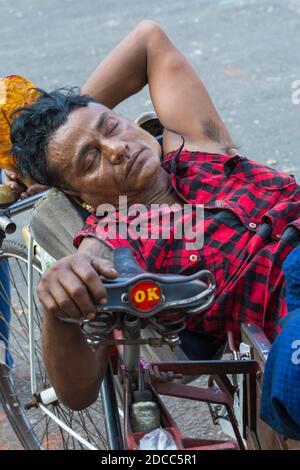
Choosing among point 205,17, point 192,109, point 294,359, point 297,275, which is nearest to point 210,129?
point 192,109

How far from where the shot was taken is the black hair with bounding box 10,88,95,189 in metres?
2.79

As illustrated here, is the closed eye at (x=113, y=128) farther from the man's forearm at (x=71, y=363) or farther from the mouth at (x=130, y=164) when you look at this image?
the man's forearm at (x=71, y=363)

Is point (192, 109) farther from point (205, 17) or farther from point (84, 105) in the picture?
point (205, 17)

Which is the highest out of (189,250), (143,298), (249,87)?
(143,298)

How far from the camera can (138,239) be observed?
260cm

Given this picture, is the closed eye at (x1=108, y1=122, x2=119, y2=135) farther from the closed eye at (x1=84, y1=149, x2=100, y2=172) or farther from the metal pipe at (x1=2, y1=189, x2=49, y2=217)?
the metal pipe at (x1=2, y1=189, x2=49, y2=217)

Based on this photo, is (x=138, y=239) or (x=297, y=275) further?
(x=138, y=239)

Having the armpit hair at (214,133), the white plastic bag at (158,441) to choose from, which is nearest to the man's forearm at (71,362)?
the white plastic bag at (158,441)

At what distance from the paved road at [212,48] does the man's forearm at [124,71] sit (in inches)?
103

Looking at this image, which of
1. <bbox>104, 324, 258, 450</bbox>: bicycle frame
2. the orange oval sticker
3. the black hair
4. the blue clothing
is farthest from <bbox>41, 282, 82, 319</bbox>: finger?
the black hair

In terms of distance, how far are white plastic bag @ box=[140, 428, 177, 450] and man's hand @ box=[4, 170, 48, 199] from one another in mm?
1320

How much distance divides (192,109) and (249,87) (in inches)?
160

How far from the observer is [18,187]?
3053 millimetres

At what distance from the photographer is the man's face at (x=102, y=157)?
2.71m
